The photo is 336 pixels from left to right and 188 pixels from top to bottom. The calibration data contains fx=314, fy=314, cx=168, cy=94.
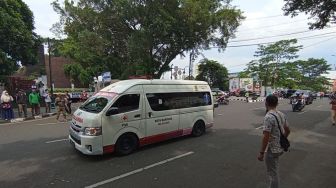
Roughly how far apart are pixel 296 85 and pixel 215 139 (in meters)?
64.7

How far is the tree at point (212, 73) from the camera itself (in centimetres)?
7006

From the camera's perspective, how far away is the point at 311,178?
6855 millimetres

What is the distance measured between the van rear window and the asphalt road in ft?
4.03

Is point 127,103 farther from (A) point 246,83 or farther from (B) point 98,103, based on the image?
(A) point 246,83

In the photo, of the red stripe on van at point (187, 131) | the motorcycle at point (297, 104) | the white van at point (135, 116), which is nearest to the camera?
the white van at point (135, 116)

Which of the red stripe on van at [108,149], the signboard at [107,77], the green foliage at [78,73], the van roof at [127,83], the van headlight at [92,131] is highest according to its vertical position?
the green foliage at [78,73]

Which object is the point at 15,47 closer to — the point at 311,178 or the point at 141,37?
the point at 141,37

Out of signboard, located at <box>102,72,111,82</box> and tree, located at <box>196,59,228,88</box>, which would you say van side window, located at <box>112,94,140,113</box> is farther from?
tree, located at <box>196,59,228,88</box>

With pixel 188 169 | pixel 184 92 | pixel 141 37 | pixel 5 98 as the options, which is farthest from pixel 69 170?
pixel 141 37

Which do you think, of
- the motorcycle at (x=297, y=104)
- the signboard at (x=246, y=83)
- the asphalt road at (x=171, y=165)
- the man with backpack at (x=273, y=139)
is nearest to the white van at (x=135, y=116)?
the asphalt road at (x=171, y=165)

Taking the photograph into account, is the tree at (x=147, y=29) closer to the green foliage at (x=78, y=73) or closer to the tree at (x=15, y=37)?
the tree at (x=15, y=37)

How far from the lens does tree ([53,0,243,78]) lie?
1056 inches

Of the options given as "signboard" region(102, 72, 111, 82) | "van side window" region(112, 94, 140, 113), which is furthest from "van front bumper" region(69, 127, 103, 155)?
"signboard" region(102, 72, 111, 82)

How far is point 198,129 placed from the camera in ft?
38.8
